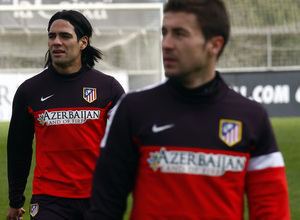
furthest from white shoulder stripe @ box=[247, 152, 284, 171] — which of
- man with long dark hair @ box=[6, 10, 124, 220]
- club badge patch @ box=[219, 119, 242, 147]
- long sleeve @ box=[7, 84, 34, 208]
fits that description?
long sleeve @ box=[7, 84, 34, 208]

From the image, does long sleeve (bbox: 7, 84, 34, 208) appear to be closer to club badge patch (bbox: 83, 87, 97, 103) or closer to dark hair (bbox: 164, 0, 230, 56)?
club badge patch (bbox: 83, 87, 97, 103)

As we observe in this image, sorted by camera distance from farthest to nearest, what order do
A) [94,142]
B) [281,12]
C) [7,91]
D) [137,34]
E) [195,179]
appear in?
[281,12]
[7,91]
[137,34]
[94,142]
[195,179]

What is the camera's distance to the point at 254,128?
246 centimetres

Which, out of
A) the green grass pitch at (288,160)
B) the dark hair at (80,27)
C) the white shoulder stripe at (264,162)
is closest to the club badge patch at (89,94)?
the dark hair at (80,27)

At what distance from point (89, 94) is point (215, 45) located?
1978mm

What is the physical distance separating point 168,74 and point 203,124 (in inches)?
8.8

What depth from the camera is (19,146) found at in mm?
4305

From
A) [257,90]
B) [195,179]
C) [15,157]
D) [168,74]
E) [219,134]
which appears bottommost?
[257,90]

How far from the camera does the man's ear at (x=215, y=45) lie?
249 centimetres

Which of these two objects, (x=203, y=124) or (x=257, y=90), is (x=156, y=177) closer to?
(x=203, y=124)

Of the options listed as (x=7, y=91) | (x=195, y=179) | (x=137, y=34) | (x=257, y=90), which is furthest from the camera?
(x=257, y=90)

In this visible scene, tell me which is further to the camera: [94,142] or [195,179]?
[94,142]

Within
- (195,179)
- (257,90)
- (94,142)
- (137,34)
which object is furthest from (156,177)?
(257,90)

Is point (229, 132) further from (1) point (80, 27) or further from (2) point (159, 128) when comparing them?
(1) point (80, 27)
